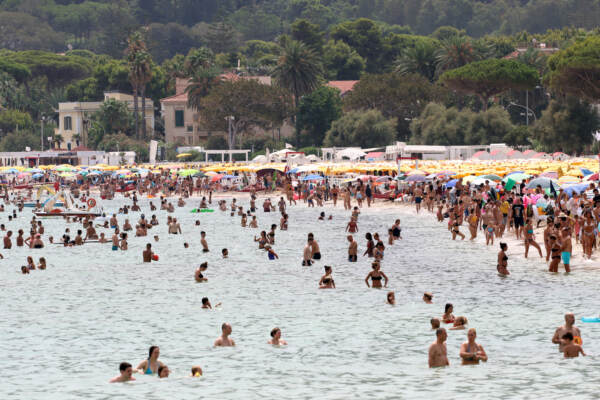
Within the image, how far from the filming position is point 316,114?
90.6 m

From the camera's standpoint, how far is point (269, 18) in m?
168

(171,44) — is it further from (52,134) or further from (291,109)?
(291,109)

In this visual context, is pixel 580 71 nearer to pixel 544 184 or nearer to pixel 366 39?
pixel 544 184

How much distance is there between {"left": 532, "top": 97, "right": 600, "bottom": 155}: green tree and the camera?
65.1m

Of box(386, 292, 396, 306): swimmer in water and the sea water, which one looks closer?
the sea water

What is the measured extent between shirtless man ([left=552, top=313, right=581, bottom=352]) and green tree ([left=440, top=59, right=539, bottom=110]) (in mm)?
63304

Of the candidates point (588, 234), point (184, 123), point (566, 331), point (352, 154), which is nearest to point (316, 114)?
point (184, 123)

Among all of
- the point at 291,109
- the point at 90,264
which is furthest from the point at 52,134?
the point at 90,264

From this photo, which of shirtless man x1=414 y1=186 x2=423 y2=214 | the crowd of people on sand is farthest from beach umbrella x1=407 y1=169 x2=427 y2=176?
shirtless man x1=414 y1=186 x2=423 y2=214

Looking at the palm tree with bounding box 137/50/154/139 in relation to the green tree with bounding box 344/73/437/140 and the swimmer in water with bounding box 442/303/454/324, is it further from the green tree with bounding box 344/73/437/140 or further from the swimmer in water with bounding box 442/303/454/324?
the swimmer in water with bounding box 442/303/454/324

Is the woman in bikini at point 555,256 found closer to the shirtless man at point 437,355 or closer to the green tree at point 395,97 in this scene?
the shirtless man at point 437,355

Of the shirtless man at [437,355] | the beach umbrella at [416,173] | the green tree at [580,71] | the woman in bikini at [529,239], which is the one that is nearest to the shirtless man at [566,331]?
the shirtless man at [437,355]

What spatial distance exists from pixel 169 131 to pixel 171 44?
Result: 214 feet

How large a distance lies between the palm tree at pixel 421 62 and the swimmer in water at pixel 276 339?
82.1m
